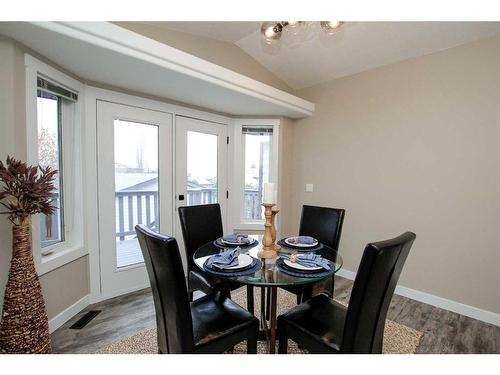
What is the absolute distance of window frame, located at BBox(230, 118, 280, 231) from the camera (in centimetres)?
349

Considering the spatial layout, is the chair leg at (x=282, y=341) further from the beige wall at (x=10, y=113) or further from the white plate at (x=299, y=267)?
the beige wall at (x=10, y=113)

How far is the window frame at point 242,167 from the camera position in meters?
3.49

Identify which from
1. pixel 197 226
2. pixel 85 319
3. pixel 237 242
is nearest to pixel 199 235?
pixel 197 226

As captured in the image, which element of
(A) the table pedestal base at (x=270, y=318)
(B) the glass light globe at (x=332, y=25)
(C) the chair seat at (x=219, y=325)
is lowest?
(A) the table pedestal base at (x=270, y=318)

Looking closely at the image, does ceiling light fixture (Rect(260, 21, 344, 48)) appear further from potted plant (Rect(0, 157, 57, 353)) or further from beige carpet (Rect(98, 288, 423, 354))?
beige carpet (Rect(98, 288, 423, 354))

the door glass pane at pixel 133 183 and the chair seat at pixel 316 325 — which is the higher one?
the door glass pane at pixel 133 183

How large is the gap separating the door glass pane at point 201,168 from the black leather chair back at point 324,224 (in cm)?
142

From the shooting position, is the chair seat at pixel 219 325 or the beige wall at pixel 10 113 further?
the beige wall at pixel 10 113

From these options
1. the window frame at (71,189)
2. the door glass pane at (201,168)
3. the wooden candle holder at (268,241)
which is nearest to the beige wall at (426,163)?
the door glass pane at (201,168)

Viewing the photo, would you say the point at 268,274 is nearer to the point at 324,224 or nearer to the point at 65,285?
the point at 324,224

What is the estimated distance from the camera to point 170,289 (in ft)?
3.87
